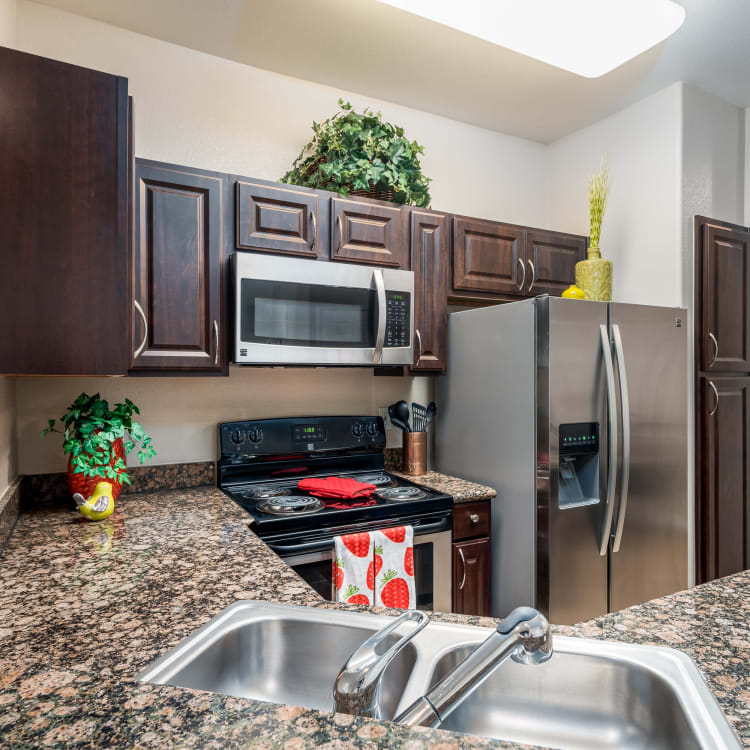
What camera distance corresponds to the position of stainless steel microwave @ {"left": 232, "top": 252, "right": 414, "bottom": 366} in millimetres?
1957

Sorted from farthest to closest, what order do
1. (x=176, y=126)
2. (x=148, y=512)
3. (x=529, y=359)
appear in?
(x=176, y=126) < (x=529, y=359) < (x=148, y=512)

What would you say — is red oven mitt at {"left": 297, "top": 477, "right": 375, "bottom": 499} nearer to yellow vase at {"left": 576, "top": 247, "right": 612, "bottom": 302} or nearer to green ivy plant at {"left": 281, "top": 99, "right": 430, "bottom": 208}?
green ivy plant at {"left": 281, "top": 99, "right": 430, "bottom": 208}

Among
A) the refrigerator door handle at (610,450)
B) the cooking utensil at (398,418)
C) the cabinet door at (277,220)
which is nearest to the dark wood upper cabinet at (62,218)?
the cabinet door at (277,220)

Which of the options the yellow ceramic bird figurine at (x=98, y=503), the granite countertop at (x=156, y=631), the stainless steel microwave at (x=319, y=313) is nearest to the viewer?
the granite countertop at (x=156, y=631)

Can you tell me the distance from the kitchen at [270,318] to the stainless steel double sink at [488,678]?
0.02 metres

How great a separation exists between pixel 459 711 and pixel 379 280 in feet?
5.38

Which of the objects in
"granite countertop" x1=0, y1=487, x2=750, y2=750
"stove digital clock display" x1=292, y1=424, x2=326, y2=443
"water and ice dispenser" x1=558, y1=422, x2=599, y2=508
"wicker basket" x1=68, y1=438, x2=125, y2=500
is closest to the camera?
"granite countertop" x1=0, y1=487, x2=750, y2=750

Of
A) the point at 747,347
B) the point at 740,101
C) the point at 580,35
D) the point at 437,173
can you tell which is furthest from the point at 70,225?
the point at 740,101

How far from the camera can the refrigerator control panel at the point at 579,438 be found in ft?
6.74

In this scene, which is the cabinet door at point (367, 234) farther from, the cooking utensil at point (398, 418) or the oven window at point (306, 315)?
the cooking utensil at point (398, 418)

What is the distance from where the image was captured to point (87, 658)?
82 cm

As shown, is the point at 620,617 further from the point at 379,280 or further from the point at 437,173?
the point at 437,173

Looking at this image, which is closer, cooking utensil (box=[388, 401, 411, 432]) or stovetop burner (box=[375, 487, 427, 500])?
stovetop burner (box=[375, 487, 427, 500])

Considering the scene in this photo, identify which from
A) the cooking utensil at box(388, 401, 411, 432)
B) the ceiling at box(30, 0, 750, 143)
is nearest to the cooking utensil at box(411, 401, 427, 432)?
the cooking utensil at box(388, 401, 411, 432)
